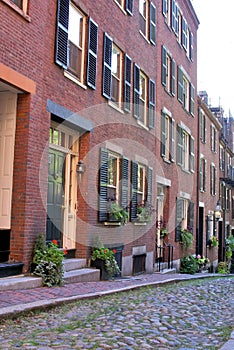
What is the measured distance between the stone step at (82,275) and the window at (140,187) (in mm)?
3699

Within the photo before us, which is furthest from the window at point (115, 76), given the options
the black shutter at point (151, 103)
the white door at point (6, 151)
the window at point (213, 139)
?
the window at point (213, 139)

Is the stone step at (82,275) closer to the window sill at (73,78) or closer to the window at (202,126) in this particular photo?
the window sill at (73,78)

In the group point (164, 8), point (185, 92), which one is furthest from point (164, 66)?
point (185, 92)

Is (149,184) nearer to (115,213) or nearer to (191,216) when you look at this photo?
(115,213)

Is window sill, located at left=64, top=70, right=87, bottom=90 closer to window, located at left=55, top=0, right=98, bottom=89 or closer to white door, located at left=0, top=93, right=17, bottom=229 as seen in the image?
window, located at left=55, top=0, right=98, bottom=89

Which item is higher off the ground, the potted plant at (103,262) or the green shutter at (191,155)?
the green shutter at (191,155)

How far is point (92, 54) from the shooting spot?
11141 mm

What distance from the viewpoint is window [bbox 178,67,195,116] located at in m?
20.6

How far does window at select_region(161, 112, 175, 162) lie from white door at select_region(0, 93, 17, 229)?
9.25 meters

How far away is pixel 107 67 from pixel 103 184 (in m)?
3.03

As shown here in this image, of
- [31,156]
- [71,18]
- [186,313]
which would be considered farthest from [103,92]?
[186,313]

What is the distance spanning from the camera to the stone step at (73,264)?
9786 mm

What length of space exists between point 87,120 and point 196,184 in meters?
13.6

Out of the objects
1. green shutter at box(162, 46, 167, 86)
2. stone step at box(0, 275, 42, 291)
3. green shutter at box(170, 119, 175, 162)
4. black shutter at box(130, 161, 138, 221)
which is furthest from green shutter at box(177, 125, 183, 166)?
stone step at box(0, 275, 42, 291)
